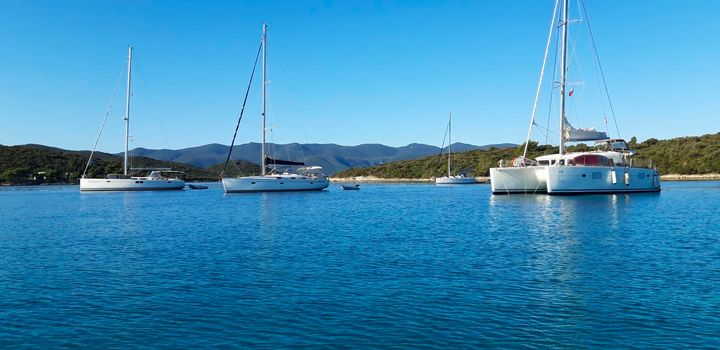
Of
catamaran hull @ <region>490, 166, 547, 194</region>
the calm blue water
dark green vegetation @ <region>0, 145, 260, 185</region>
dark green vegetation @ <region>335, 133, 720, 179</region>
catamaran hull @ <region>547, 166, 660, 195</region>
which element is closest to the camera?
the calm blue water

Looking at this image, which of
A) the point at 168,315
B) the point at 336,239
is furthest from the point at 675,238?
the point at 168,315

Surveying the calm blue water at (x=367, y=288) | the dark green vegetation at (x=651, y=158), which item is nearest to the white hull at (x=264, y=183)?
the calm blue water at (x=367, y=288)

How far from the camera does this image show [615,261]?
57.5 ft

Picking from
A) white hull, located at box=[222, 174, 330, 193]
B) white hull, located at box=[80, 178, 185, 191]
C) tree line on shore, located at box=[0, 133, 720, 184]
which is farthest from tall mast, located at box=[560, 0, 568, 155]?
tree line on shore, located at box=[0, 133, 720, 184]

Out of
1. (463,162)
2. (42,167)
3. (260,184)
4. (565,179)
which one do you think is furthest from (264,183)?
(463,162)

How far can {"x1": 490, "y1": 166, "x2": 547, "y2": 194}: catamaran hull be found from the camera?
56.3 m

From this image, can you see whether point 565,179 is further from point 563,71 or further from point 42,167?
point 42,167

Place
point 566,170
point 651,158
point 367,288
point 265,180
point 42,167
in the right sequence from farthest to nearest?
point 42,167 < point 651,158 < point 265,180 < point 566,170 < point 367,288

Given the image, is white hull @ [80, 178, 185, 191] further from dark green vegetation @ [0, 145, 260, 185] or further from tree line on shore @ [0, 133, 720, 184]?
dark green vegetation @ [0, 145, 260, 185]

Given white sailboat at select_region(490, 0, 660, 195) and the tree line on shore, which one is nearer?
white sailboat at select_region(490, 0, 660, 195)

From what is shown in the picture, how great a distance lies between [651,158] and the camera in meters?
142

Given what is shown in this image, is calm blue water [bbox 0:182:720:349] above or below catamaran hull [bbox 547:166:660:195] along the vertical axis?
below

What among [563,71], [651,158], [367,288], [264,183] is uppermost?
[563,71]

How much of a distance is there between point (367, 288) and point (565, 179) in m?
44.4
